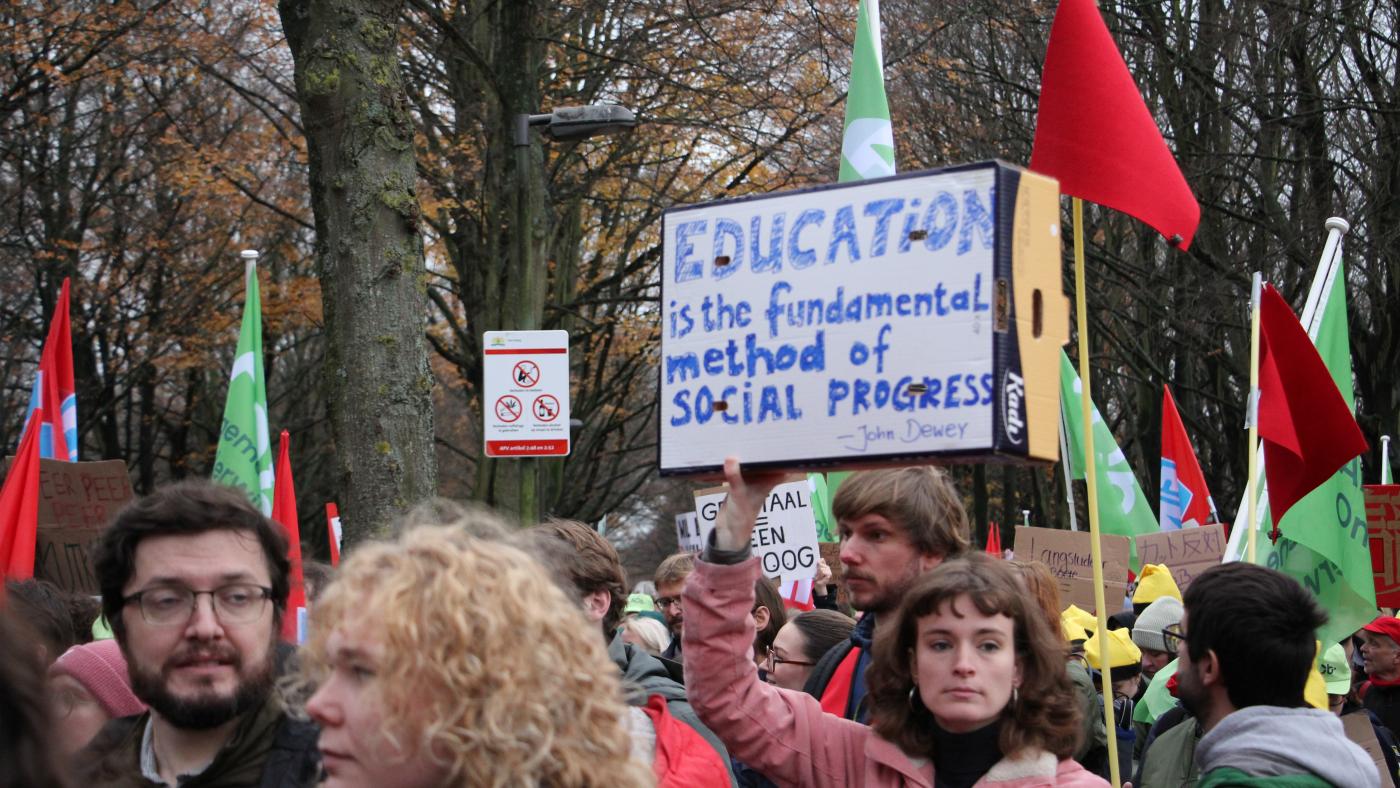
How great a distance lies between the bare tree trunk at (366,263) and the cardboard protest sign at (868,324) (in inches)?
155

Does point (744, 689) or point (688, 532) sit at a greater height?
point (744, 689)

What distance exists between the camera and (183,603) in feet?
10.8

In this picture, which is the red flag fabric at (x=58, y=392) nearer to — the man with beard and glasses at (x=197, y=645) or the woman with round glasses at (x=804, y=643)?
the woman with round glasses at (x=804, y=643)

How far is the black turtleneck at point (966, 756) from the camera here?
3363 millimetres

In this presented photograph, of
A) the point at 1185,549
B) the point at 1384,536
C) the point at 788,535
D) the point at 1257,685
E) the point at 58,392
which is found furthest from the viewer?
the point at 1185,549

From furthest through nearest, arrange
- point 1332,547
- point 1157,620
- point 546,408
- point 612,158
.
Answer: point 612,158 < point 546,408 < point 1332,547 < point 1157,620

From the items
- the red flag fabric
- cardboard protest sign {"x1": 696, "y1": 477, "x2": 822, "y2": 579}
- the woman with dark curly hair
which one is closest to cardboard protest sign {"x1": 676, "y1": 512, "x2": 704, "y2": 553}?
cardboard protest sign {"x1": 696, "y1": 477, "x2": 822, "y2": 579}

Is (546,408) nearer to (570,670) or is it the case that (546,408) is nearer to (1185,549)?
(1185,549)

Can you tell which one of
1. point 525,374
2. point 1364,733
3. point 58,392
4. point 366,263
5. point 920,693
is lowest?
point 1364,733

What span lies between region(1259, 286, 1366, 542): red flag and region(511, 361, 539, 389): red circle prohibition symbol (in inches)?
200

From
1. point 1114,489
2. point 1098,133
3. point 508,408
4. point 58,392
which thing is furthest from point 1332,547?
point 58,392

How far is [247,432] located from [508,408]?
6.03 ft

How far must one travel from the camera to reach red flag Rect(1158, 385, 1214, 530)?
40.0 feet

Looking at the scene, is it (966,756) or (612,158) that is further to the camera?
(612,158)
